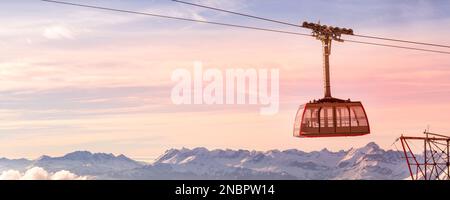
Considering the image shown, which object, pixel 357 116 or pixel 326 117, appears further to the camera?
pixel 357 116

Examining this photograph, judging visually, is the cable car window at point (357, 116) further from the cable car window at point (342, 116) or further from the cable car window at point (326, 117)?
the cable car window at point (326, 117)

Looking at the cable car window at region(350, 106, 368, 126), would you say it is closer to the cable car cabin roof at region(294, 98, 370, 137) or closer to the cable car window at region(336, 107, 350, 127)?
the cable car cabin roof at region(294, 98, 370, 137)

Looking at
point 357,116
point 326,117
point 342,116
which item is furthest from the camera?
point 357,116

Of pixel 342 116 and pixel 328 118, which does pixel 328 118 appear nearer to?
pixel 328 118

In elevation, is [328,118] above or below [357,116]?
below

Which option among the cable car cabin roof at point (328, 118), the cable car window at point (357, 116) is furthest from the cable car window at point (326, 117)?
the cable car window at point (357, 116)

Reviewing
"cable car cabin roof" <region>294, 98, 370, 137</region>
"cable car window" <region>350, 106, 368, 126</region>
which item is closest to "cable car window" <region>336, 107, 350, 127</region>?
"cable car cabin roof" <region>294, 98, 370, 137</region>

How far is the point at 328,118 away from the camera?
5650cm

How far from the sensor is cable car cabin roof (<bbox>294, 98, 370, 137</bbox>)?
5634 cm

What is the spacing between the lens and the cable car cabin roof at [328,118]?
56344mm

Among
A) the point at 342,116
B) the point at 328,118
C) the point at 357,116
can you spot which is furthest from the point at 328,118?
the point at 357,116
